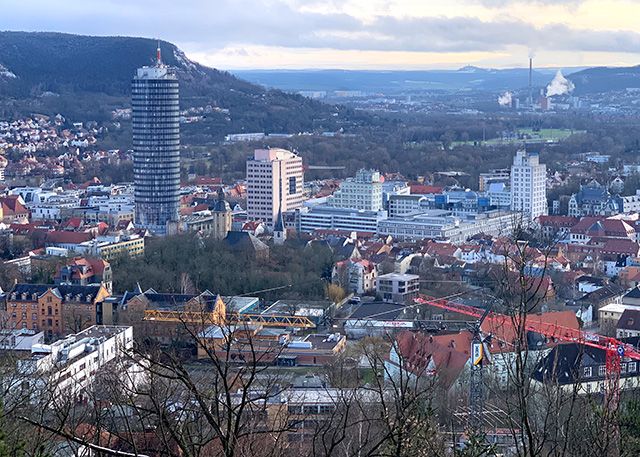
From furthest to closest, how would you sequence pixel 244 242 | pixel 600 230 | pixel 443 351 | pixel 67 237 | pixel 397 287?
pixel 600 230
pixel 67 237
pixel 244 242
pixel 397 287
pixel 443 351

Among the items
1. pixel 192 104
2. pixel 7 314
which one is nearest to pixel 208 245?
pixel 7 314

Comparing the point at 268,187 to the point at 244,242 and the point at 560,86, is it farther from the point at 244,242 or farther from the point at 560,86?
the point at 560,86

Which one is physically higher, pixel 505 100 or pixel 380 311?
pixel 505 100

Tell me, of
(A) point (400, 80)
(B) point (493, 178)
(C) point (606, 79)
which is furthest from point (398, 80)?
(B) point (493, 178)

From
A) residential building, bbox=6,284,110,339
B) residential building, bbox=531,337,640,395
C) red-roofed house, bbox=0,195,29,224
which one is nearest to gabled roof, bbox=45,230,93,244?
red-roofed house, bbox=0,195,29,224

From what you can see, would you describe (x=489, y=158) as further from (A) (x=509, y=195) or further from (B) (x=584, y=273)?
(B) (x=584, y=273)

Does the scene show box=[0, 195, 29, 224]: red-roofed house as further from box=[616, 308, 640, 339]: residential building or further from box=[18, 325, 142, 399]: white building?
box=[616, 308, 640, 339]: residential building

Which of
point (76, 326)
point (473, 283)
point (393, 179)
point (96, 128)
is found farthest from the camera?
point (96, 128)
